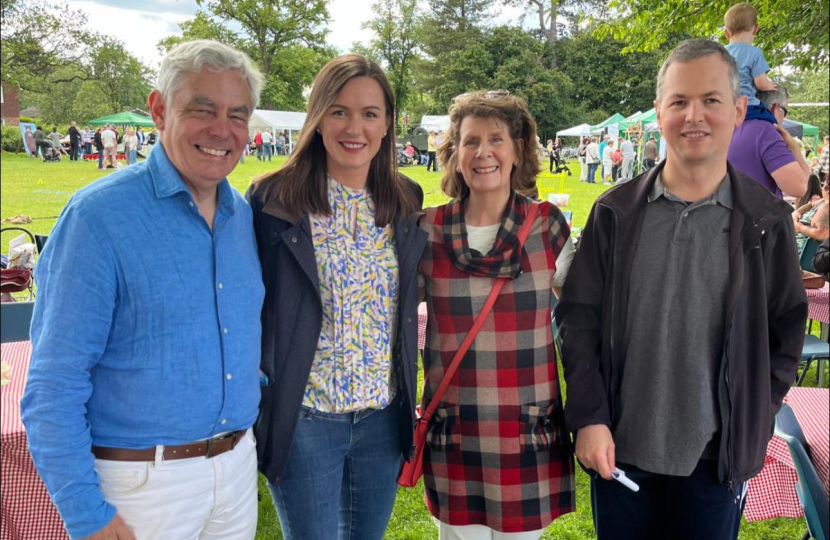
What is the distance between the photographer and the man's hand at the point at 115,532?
53.1 inches

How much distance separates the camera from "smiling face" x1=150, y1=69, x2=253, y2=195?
59.1 inches

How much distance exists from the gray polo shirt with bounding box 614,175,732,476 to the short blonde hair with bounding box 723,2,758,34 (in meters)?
3.02

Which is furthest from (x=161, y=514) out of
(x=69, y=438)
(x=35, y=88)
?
(x=35, y=88)

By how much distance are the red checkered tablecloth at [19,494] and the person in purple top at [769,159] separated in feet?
11.1

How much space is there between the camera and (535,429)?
71.4 inches

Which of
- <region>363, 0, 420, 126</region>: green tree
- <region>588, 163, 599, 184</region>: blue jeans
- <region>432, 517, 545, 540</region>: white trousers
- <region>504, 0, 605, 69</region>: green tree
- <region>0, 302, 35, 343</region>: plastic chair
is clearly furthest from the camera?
<region>588, 163, 599, 184</region>: blue jeans

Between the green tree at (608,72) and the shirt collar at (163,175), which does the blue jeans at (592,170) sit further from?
the shirt collar at (163,175)

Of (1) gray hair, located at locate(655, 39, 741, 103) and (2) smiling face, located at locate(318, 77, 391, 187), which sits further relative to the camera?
(2) smiling face, located at locate(318, 77, 391, 187)

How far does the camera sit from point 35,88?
7.96 ft

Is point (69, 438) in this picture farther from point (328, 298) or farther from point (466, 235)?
point (466, 235)

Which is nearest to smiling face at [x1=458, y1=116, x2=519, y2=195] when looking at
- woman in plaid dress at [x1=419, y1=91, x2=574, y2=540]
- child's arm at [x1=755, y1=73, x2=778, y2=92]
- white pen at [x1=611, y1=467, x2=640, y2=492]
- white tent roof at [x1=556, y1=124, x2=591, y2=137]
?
woman in plaid dress at [x1=419, y1=91, x2=574, y2=540]

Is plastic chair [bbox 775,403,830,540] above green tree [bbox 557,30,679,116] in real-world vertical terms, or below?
below

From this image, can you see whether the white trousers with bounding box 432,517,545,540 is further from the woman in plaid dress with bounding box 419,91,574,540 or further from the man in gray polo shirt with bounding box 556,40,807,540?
the man in gray polo shirt with bounding box 556,40,807,540

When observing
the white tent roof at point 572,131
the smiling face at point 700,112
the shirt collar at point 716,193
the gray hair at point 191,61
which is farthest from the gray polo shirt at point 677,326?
the white tent roof at point 572,131
